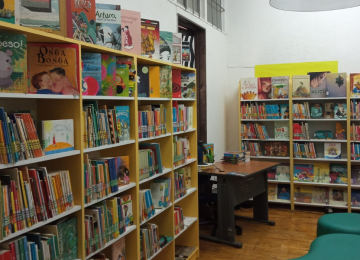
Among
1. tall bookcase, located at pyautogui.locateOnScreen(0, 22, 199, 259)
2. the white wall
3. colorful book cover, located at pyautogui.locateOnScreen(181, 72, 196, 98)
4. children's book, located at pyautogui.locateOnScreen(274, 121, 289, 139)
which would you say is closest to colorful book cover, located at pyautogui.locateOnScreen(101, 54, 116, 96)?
tall bookcase, located at pyautogui.locateOnScreen(0, 22, 199, 259)

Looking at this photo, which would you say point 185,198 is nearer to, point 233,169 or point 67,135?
point 233,169

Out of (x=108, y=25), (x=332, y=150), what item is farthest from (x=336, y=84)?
(x=108, y=25)

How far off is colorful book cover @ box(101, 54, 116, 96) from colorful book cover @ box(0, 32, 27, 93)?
0.70m

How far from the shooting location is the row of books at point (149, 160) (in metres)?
2.88

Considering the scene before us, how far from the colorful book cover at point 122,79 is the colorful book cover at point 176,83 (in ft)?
3.07

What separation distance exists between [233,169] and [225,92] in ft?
7.14

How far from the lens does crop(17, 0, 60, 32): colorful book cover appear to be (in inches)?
72.1

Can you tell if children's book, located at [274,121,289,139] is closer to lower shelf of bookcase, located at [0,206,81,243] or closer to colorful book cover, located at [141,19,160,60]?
colorful book cover, located at [141,19,160,60]

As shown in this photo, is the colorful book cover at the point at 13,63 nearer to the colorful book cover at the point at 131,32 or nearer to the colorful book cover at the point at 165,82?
the colorful book cover at the point at 131,32

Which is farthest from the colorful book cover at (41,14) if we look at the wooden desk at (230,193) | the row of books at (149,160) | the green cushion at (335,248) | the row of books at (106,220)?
the wooden desk at (230,193)

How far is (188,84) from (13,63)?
2.19m

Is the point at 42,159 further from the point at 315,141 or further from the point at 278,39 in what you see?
the point at 278,39

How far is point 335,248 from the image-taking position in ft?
8.23

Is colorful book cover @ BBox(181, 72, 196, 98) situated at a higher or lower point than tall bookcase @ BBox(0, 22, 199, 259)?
higher
